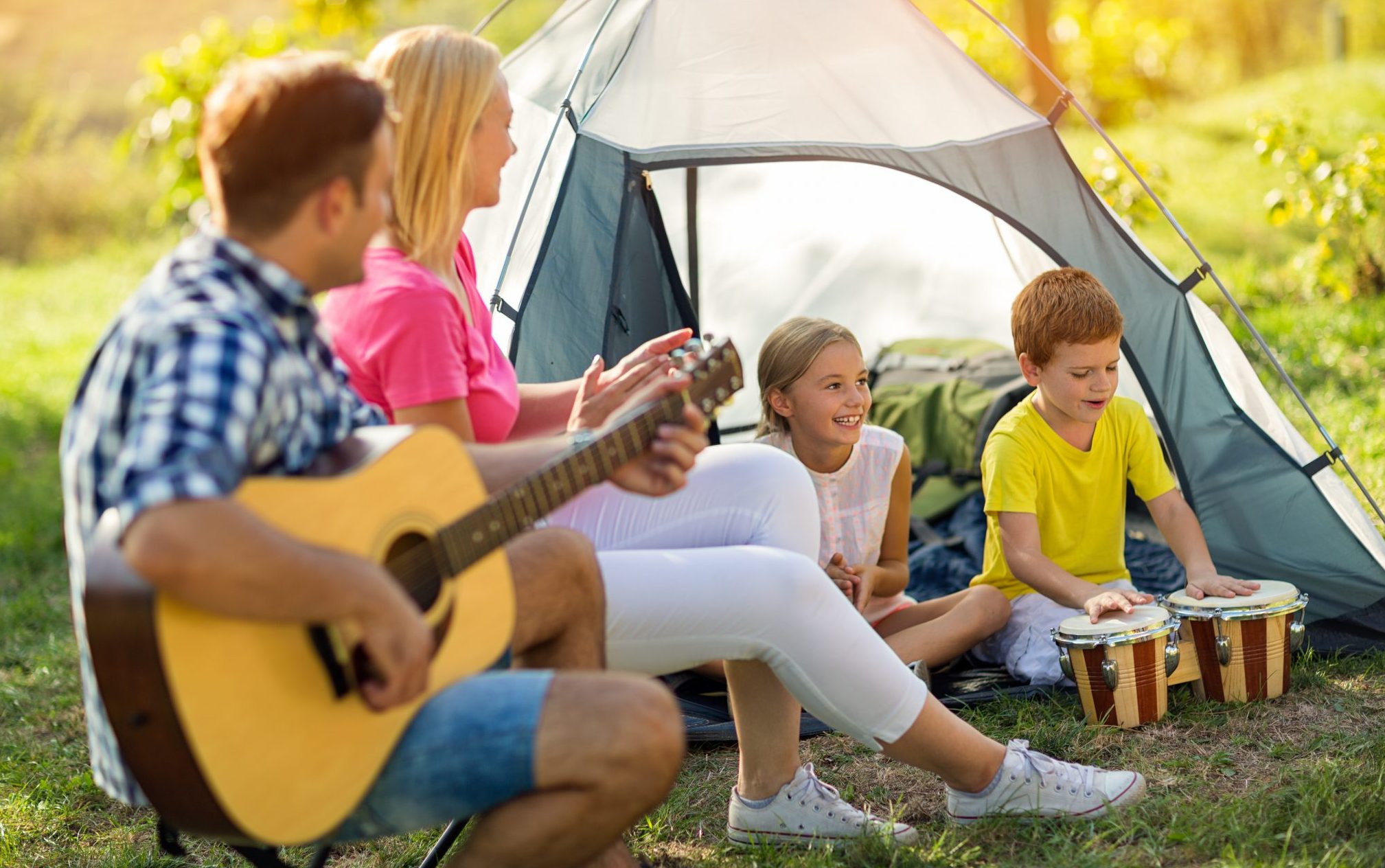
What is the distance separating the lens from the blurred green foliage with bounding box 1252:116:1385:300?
495 cm

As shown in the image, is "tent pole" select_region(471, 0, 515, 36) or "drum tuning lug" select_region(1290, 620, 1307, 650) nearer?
"drum tuning lug" select_region(1290, 620, 1307, 650)

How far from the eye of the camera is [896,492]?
3227mm

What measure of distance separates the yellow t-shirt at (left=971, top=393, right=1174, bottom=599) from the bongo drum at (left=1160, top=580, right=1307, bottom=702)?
0.32m

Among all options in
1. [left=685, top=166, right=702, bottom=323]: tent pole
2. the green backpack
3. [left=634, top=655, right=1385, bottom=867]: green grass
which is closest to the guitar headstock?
[left=634, top=655, right=1385, bottom=867]: green grass

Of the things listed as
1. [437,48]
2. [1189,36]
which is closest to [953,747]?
[437,48]

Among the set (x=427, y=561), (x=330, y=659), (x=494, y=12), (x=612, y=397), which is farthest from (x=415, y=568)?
(x=494, y=12)

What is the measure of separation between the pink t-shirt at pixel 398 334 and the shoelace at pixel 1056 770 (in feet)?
3.81

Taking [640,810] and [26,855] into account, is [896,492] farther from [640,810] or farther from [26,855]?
[26,855]

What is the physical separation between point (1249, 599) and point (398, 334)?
1835 millimetres

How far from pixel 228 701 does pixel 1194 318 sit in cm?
250

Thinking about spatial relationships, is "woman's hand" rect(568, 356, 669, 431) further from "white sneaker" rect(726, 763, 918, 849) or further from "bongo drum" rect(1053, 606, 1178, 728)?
"bongo drum" rect(1053, 606, 1178, 728)

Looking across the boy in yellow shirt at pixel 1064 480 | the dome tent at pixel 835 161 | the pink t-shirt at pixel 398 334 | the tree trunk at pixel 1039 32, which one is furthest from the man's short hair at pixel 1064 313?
the tree trunk at pixel 1039 32

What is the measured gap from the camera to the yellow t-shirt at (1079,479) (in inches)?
122

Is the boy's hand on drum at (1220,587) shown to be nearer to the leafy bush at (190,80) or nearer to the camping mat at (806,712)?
the camping mat at (806,712)
